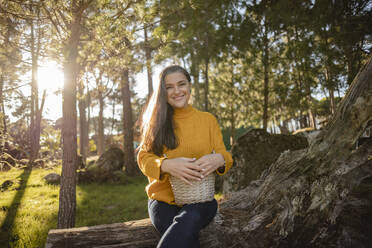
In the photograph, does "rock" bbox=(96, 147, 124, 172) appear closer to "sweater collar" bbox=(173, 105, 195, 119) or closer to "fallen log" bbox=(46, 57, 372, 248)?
"fallen log" bbox=(46, 57, 372, 248)

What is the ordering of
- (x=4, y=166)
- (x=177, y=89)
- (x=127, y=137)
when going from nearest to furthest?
(x=177, y=89) → (x=4, y=166) → (x=127, y=137)

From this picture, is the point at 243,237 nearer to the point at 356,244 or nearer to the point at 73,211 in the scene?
the point at 356,244

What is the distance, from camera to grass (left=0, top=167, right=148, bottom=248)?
11.6 ft

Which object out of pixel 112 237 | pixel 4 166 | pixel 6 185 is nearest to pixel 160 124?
pixel 112 237

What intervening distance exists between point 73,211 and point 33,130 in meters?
9.44

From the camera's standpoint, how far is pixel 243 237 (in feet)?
6.83

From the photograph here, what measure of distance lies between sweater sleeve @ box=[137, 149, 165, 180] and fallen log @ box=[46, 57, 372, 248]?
0.68 m

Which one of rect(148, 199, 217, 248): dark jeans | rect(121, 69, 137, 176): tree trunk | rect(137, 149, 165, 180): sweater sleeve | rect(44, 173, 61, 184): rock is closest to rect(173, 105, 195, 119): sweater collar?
rect(137, 149, 165, 180): sweater sleeve

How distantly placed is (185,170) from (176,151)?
1.47 ft

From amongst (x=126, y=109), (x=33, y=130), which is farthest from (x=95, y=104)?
(x=126, y=109)

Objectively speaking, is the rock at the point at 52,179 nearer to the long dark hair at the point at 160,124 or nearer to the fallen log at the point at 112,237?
the fallen log at the point at 112,237

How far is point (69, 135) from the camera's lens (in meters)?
3.44

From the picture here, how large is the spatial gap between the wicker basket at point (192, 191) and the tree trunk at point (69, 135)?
2.29 meters

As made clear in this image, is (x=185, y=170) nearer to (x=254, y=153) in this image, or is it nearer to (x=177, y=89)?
(x=177, y=89)
